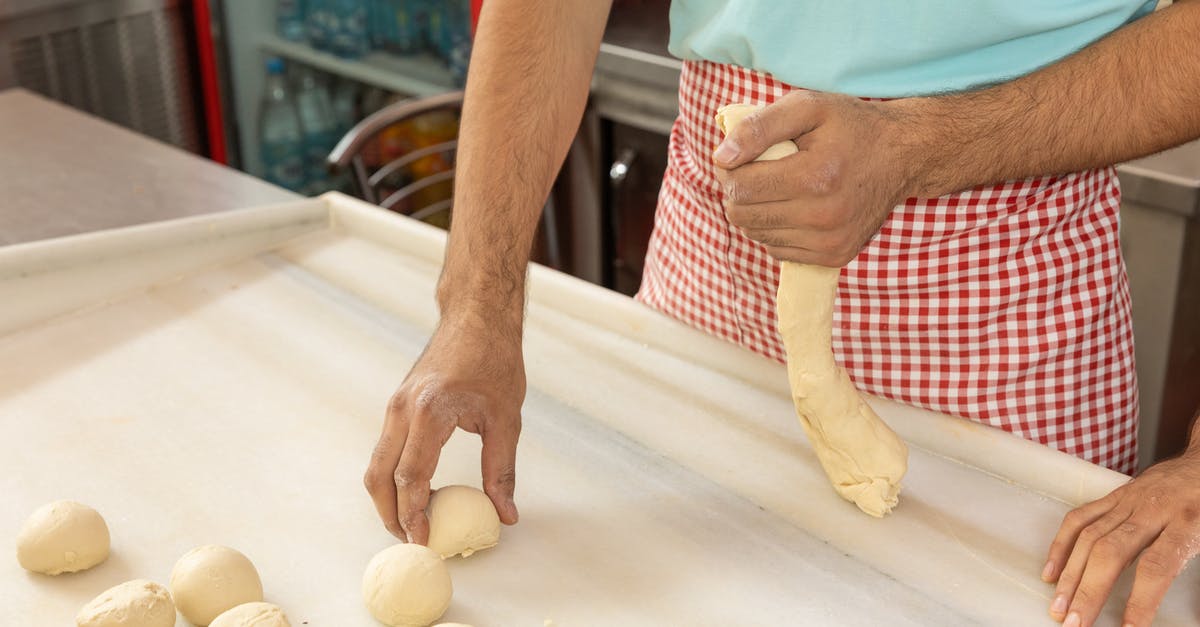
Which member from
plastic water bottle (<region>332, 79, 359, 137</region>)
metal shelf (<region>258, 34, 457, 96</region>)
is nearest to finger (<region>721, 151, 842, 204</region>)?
metal shelf (<region>258, 34, 457, 96</region>)

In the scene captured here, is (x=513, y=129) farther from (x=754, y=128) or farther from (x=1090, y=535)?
(x=1090, y=535)

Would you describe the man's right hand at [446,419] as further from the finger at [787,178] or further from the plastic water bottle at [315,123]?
the plastic water bottle at [315,123]

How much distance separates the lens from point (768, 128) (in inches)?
32.8

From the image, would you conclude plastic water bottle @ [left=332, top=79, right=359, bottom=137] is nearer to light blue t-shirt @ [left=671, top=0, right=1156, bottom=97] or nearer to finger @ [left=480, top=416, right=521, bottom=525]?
light blue t-shirt @ [left=671, top=0, right=1156, bottom=97]

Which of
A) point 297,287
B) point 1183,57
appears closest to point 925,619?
point 1183,57

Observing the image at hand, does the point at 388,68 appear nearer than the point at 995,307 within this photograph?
No

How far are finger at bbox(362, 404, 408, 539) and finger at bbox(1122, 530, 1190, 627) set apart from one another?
1.85 ft

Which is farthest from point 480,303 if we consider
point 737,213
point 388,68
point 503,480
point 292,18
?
point 292,18

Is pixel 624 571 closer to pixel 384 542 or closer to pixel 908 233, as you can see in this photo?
pixel 384 542

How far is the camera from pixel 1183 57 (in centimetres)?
104

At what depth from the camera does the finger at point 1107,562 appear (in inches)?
33.7

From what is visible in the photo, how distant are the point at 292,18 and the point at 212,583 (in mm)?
2661

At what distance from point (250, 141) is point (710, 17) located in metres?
2.44

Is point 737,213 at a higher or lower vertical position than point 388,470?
higher
